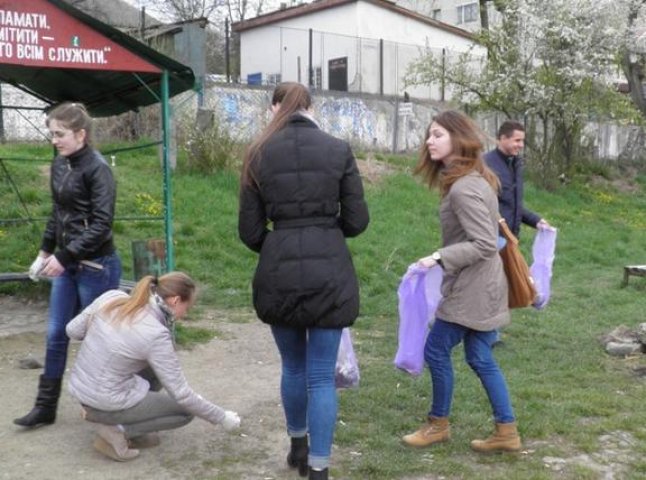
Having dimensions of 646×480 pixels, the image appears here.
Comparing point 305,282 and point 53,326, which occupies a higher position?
point 305,282

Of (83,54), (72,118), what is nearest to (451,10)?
(83,54)

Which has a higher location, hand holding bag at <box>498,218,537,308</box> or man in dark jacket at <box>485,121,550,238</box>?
man in dark jacket at <box>485,121,550,238</box>

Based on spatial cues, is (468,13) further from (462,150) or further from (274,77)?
(462,150)

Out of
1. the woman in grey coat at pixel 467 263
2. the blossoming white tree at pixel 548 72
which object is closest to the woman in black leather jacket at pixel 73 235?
the woman in grey coat at pixel 467 263

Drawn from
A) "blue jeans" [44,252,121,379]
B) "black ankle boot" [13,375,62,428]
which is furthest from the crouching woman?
"black ankle boot" [13,375,62,428]

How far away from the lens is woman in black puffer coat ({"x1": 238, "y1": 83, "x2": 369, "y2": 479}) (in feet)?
12.3

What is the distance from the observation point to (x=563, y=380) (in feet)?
20.1

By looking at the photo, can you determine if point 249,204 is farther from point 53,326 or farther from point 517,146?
point 517,146

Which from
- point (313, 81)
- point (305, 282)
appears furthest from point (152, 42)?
point (305, 282)

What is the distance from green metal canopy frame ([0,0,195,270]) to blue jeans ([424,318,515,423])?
116 inches

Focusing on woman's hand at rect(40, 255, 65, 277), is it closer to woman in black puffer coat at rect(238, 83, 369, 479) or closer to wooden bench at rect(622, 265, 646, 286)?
woman in black puffer coat at rect(238, 83, 369, 479)

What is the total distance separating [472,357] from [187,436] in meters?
1.59

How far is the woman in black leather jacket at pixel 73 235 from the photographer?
4551 millimetres

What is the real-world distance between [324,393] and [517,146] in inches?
130
